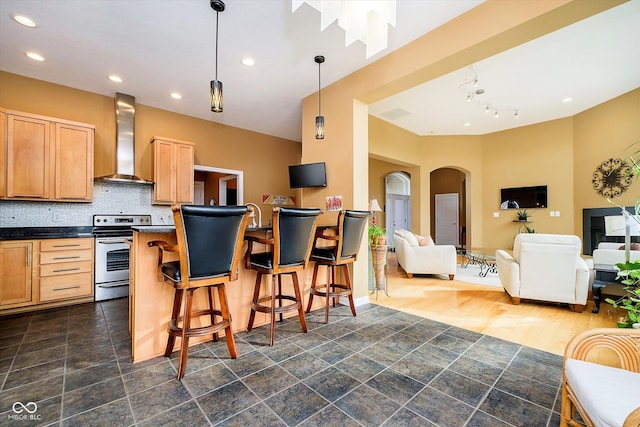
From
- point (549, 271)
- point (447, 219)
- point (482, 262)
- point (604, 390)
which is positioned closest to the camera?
point (604, 390)

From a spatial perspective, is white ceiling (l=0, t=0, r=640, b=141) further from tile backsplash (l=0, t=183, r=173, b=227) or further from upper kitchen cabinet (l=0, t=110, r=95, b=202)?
tile backsplash (l=0, t=183, r=173, b=227)

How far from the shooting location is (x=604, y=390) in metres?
0.96

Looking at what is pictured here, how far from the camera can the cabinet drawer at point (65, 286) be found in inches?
124

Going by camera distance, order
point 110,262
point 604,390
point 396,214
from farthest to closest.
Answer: point 396,214, point 110,262, point 604,390

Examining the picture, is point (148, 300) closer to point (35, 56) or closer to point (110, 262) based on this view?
point (110, 262)

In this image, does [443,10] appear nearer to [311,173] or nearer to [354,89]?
[354,89]

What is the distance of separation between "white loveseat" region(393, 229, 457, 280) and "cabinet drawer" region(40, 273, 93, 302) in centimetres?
474

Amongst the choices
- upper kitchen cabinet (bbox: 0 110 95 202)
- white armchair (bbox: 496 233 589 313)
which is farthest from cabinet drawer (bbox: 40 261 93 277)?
white armchair (bbox: 496 233 589 313)

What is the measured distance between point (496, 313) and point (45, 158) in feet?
18.7

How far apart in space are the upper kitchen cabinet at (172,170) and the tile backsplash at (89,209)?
0.24 metres

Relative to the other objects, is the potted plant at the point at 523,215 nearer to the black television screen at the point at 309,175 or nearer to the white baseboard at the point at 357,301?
the white baseboard at the point at 357,301

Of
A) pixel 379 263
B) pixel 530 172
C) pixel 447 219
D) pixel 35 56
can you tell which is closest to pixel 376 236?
pixel 379 263

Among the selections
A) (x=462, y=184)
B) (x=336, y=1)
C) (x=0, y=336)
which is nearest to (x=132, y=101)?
(x=0, y=336)

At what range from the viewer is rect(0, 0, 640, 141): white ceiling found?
234cm
